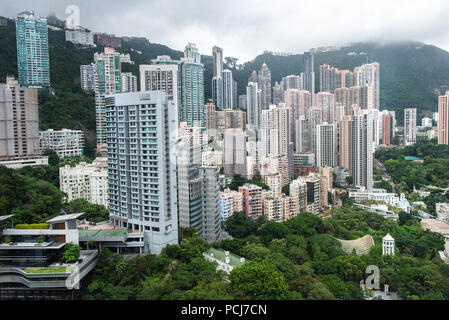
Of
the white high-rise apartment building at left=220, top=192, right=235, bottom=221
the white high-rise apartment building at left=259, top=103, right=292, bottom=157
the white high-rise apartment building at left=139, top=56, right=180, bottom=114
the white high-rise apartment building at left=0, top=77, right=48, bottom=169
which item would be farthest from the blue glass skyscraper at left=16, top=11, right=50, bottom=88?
the white high-rise apartment building at left=259, top=103, right=292, bottom=157

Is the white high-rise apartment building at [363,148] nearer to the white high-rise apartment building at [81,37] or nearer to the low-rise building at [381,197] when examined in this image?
the low-rise building at [381,197]

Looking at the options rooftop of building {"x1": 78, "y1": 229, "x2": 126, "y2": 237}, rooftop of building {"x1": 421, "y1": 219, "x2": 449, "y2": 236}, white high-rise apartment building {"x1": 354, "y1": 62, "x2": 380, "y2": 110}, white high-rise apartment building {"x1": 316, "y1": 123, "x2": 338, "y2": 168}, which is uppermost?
white high-rise apartment building {"x1": 354, "y1": 62, "x2": 380, "y2": 110}

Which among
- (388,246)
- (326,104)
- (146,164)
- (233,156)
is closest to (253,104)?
(326,104)

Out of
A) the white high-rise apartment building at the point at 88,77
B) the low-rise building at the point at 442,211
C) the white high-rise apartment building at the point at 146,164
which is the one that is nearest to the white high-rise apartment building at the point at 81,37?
the white high-rise apartment building at the point at 88,77

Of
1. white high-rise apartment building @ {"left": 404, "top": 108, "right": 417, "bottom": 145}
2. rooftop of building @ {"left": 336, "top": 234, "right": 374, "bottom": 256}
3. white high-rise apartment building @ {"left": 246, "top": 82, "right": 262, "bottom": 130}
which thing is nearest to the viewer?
rooftop of building @ {"left": 336, "top": 234, "right": 374, "bottom": 256}

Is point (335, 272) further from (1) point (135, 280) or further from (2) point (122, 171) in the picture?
(2) point (122, 171)

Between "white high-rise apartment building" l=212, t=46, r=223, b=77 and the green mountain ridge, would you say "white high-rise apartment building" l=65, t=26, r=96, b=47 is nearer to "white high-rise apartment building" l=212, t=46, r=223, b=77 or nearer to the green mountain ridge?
the green mountain ridge
